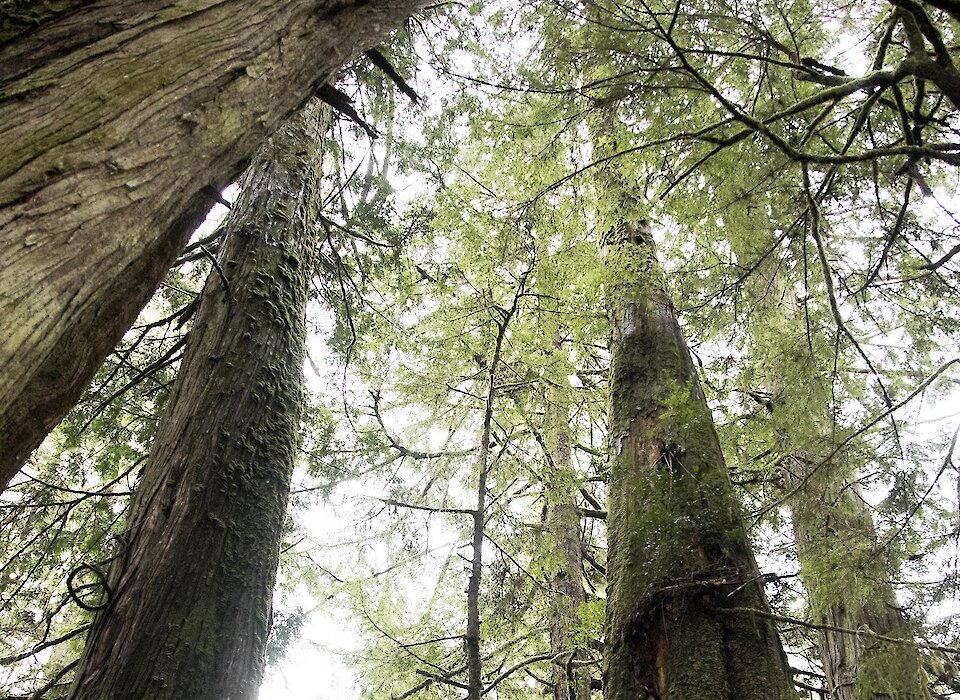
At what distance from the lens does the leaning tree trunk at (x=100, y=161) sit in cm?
130

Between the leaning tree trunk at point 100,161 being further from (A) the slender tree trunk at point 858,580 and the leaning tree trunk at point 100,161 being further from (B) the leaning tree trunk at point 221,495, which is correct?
(A) the slender tree trunk at point 858,580

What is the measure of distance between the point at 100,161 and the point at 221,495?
185 cm

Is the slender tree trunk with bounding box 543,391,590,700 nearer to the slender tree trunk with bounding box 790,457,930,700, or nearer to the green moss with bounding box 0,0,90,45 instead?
the slender tree trunk with bounding box 790,457,930,700

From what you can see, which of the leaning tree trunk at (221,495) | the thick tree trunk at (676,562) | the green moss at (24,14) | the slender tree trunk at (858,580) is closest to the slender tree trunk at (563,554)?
the thick tree trunk at (676,562)

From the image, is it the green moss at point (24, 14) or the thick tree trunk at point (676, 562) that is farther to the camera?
the thick tree trunk at point (676, 562)

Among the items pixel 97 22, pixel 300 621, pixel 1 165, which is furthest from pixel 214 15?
pixel 300 621

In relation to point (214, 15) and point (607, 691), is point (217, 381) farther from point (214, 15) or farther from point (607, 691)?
point (607, 691)

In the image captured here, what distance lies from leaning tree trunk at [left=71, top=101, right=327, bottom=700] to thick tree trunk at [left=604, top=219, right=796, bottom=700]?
1.76 metres

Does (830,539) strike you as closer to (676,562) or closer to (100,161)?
(676,562)

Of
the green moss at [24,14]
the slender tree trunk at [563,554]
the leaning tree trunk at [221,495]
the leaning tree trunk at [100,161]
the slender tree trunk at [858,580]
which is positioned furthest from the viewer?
the slender tree trunk at [563,554]

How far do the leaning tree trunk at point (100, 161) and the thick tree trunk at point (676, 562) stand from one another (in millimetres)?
2364

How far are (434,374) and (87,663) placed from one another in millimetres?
3397

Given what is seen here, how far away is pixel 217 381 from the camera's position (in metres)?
3.19

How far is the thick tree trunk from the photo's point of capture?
8.27 ft
